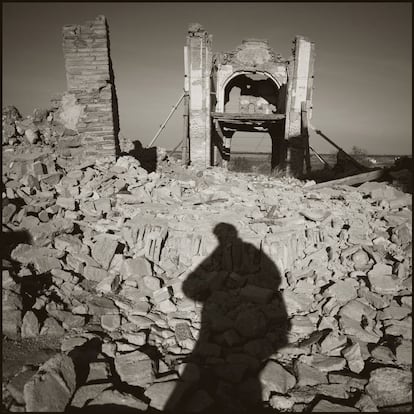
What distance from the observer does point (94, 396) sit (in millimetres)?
2438

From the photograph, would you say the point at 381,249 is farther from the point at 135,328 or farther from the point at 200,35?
the point at 200,35

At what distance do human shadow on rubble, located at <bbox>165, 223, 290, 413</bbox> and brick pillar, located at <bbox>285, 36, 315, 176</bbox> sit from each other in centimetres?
795

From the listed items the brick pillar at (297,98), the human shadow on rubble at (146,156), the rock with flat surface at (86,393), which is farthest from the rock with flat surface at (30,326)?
the brick pillar at (297,98)

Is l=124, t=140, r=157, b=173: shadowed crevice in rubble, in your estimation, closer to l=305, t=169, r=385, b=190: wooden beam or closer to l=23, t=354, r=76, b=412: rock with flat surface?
l=305, t=169, r=385, b=190: wooden beam

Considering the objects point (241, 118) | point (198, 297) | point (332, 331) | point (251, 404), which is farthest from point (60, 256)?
point (241, 118)

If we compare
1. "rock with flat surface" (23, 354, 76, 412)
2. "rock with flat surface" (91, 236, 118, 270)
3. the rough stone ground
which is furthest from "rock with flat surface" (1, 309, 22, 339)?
"rock with flat surface" (91, 236, 118, 270)

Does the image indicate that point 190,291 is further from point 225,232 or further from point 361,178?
point 361,178

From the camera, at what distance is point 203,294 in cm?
389

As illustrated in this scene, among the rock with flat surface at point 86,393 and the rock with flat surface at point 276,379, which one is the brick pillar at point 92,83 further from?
the rock with flat surface at point 276,379

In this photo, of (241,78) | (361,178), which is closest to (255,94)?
(241,78)

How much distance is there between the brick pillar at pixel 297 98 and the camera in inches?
448

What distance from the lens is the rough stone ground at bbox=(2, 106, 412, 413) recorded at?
265 cm

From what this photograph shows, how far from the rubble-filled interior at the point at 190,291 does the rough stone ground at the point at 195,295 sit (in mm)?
17

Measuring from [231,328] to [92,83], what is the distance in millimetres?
5313
